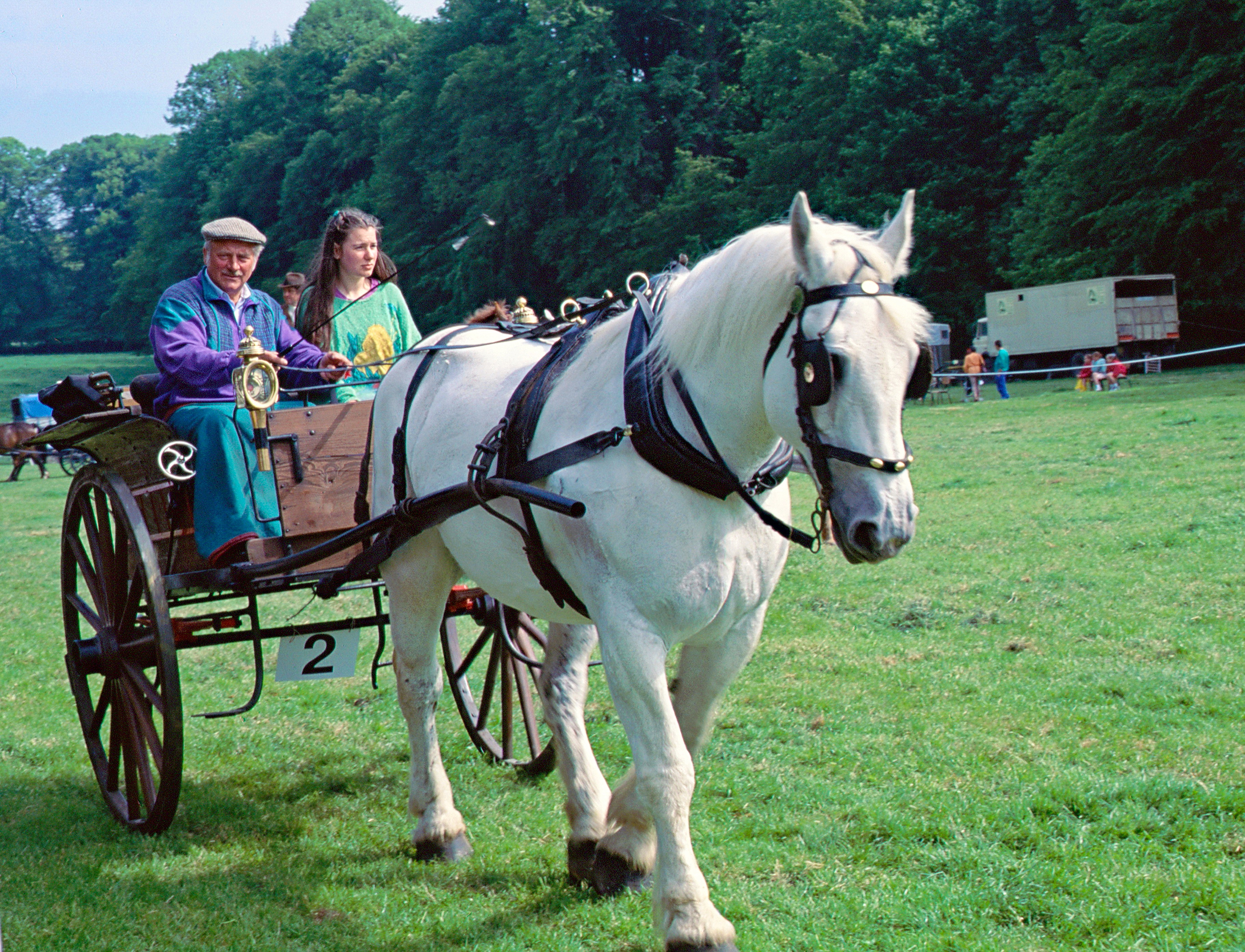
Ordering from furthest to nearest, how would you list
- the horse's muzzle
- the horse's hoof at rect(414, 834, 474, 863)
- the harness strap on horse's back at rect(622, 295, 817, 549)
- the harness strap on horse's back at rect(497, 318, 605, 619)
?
the horse's hoof at rect(414, 834, 474, 863), the harness strap on horse's back at rect(497, 318, 605, 619), the harness strap on horse's back at rect(622, 295, 817, 549), the horse's muzzle

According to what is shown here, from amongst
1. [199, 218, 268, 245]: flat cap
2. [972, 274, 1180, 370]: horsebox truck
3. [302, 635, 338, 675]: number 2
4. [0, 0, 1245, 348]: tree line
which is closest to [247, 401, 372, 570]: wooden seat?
[302, 635, 338, 675]: number 2

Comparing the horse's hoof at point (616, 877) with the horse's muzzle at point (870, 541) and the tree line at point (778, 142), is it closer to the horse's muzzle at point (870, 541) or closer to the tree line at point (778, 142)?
the horse's muzzle at point (870, 541)

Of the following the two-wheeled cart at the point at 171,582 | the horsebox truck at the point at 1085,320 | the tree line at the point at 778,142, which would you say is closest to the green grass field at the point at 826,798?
the two-wheeled cart at the point at 171,582

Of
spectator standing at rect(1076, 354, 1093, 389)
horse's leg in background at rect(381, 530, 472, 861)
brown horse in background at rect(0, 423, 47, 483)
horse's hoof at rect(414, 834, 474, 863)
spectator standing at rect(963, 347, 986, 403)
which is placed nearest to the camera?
horse's hoof at rect(414, 834, 474, 863)

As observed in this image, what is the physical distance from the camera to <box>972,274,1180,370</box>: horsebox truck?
30.6m

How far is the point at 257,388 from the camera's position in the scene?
4629mm

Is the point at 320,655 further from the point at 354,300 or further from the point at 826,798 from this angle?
the point at 826,798

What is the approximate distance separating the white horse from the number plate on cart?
1.09m

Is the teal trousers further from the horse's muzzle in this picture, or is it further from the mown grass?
the mown grass

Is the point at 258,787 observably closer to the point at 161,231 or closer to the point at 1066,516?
the point at 1066,516

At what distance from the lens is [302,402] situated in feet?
19.0

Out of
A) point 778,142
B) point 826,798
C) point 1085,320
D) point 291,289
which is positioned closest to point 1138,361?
point 1085,320

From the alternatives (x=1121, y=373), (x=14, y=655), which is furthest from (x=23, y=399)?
(x=1121, y=373)

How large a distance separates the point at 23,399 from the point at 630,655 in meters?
29.0
